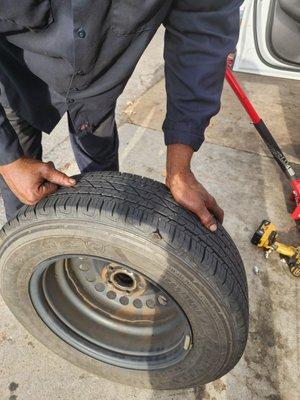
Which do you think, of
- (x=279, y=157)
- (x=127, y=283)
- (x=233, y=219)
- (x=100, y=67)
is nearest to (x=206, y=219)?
(x=127, y=283)

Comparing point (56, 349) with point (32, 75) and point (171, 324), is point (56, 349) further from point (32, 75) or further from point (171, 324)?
point (32, 75)

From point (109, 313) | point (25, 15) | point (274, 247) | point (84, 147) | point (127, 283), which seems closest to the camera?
point (25, 15)

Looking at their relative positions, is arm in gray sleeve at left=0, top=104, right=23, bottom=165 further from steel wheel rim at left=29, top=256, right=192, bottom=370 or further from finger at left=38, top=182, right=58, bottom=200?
steel wheel rim at left=29, top=256, right=192, bottom=370

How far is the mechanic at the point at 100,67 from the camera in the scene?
112cm

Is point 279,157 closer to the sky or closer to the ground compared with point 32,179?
closer to the ground

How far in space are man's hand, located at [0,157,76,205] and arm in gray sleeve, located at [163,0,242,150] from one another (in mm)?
471

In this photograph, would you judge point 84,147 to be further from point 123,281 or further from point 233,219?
point 233,219

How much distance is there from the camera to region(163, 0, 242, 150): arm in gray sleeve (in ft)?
4.08

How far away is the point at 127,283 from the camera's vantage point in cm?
146

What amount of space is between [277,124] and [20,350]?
281 centimetres

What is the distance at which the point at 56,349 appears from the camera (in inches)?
62.0

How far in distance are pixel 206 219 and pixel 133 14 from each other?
2.32 ft

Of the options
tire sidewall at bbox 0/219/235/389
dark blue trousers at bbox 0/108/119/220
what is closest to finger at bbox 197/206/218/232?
tire sidewall at bbox 0/219/235/389

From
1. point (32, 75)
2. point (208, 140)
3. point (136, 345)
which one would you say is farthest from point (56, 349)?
point (208, 140)
